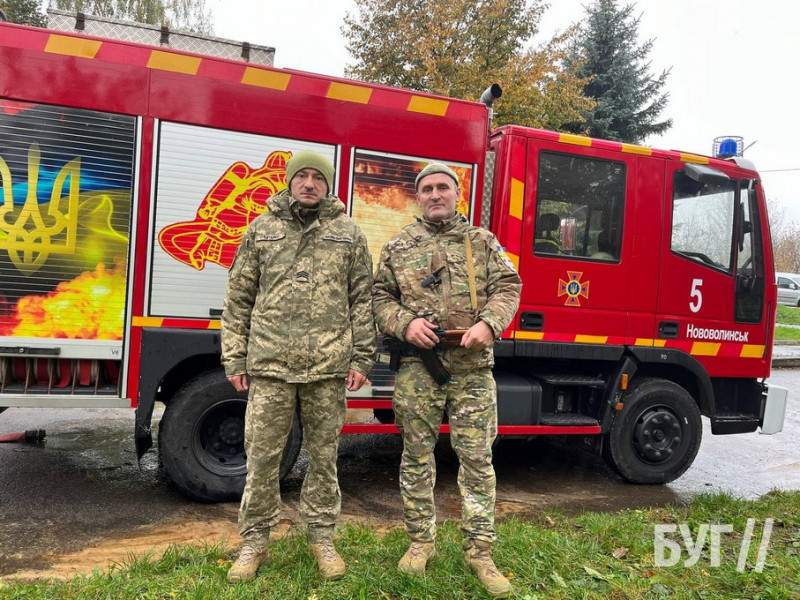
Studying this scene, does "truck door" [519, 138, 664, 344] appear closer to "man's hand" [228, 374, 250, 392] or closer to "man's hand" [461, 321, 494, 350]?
"man's hand" [461, 321, 494, 350]

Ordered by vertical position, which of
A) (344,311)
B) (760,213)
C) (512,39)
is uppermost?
(512,39)

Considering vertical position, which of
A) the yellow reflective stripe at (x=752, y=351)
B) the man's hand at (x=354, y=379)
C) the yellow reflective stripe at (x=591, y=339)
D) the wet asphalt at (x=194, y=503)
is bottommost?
the wet asphalt at (x=194, y=503)

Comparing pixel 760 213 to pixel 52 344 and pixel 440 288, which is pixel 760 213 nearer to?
pixel 440 288

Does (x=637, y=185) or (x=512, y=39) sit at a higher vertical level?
(x=512, y=39)

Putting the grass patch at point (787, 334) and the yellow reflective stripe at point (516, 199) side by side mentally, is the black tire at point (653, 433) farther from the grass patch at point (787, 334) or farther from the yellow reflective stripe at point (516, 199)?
the grass patch at point (787, 334)

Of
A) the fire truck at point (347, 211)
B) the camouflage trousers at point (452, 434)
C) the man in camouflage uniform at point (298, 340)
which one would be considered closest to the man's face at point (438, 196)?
the man in camouflage uniform at point (298, 340)

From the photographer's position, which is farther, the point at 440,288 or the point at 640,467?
the point at 640,467

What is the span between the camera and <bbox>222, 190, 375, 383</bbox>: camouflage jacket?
2.77 meters

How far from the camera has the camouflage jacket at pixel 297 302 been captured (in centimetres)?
277

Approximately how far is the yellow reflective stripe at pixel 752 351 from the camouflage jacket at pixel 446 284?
119 inches

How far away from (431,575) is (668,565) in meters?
1.28

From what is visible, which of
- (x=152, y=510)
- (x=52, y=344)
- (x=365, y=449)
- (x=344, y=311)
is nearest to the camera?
(x=344, y=311)

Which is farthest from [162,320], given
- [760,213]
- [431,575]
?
[760,213]

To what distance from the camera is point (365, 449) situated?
18.2ft
